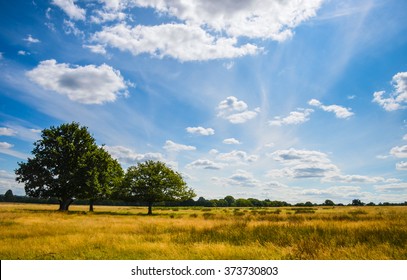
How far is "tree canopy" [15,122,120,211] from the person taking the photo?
41500 millimetres

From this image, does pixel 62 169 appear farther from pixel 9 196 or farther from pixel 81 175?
pixel 9 196

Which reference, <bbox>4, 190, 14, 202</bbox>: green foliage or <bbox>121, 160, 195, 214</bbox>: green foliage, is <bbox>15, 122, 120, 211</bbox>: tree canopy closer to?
<bbox>121, 160, 195, 214</bbox>: green foliage

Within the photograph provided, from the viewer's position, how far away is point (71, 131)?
4431cm

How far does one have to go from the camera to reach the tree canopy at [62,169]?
41500 mm

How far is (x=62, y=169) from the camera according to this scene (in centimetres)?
4191

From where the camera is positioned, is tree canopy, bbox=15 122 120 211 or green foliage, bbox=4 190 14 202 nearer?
tree canopy, bbox=15 122 120 211

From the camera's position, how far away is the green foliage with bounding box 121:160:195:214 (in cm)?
4725

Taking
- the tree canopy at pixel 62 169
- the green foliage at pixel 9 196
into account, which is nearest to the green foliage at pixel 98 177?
the tree canopy at pixel 62 169

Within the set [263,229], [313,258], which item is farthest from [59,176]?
[313,258]

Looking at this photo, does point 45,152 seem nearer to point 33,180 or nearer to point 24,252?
point 33,180

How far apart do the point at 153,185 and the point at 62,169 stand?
13.5m

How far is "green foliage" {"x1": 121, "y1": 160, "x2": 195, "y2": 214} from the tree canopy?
5.65 m

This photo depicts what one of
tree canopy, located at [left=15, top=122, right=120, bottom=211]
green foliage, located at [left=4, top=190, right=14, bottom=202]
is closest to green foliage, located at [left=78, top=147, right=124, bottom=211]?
tree canopy, located at [left=15, top=122, right=120, bottom=211]
